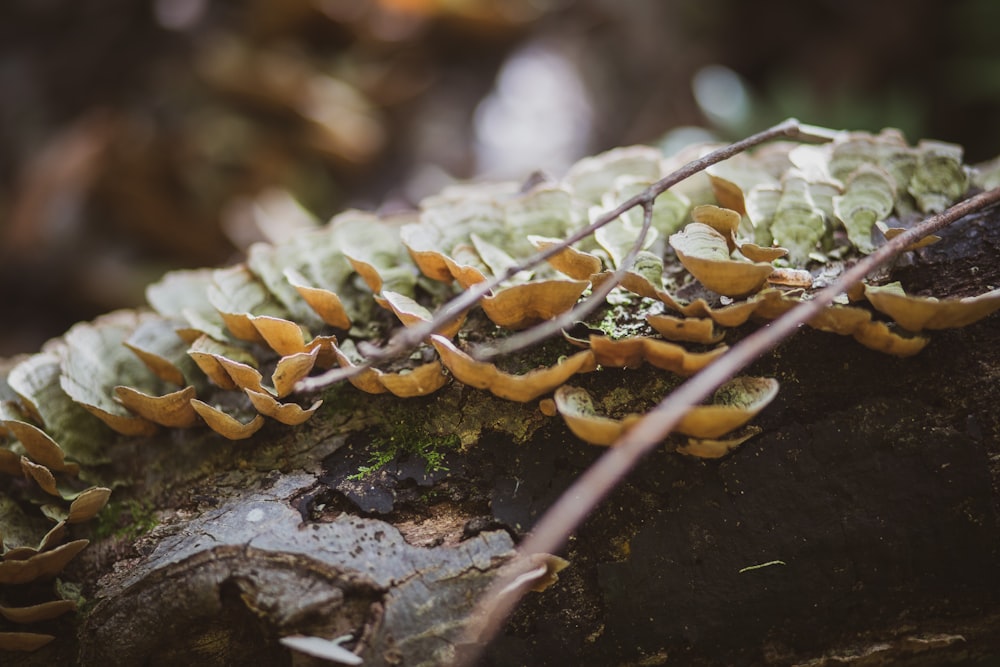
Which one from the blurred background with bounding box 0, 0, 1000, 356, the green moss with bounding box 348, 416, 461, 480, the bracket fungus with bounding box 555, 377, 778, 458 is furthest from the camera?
the blurred background with bounding box 0, 0, 1000, 356

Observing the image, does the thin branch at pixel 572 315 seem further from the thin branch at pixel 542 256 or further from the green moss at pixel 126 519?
the green moss at pixel 126 519

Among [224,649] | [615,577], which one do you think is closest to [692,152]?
[615,577]

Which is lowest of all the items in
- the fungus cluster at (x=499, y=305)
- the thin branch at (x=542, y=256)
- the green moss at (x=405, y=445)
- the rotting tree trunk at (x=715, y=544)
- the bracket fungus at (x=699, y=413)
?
the rotting tree trunk at (x=715, y=544)

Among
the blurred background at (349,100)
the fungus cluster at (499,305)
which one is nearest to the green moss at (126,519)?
→ the fungus cluster at (499,305)

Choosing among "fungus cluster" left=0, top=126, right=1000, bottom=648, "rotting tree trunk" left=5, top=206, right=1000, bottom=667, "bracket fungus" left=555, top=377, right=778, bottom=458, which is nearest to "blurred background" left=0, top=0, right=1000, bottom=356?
"fungus cluster" left=0, top=126, right=1000, bottom=648

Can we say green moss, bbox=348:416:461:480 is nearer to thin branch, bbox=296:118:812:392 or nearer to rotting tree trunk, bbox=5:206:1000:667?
rotting tree trunk, bbox=5:206:1000:667
